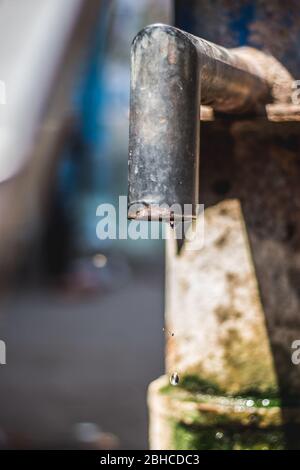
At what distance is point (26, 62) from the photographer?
17.8 feet

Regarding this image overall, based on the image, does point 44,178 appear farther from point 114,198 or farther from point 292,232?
point 292,232

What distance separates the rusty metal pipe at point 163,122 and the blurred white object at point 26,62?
342 centimetres

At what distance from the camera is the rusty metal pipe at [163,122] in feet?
4.57

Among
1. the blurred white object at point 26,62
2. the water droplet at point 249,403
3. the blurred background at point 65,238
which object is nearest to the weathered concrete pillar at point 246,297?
the water droplet at point 249,403

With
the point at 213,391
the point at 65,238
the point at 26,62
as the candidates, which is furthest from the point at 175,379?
the point at 65,238

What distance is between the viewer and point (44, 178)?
828 centimetres

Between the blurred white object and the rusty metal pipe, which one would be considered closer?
the rusty metal pipe

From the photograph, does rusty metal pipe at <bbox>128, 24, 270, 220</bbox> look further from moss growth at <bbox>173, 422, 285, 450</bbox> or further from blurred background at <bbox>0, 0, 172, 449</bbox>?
blurred background at <bbox>0, 0, 172, 449</bbox>

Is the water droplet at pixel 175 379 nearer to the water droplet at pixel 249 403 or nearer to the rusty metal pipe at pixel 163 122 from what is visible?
the water droplet at pixel 249 403

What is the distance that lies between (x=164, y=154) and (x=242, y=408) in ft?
2.71

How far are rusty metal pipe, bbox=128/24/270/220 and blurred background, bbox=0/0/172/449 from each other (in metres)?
0.88

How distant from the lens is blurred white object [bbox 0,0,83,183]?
5.20 metres

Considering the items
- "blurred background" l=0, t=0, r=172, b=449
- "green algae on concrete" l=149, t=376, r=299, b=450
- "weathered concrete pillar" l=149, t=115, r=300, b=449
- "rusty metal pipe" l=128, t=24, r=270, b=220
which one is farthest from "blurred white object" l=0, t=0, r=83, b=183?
"rusty metal pipe" l=128, t=24, r=270, b=220

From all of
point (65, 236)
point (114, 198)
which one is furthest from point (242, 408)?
point (114, 198)
